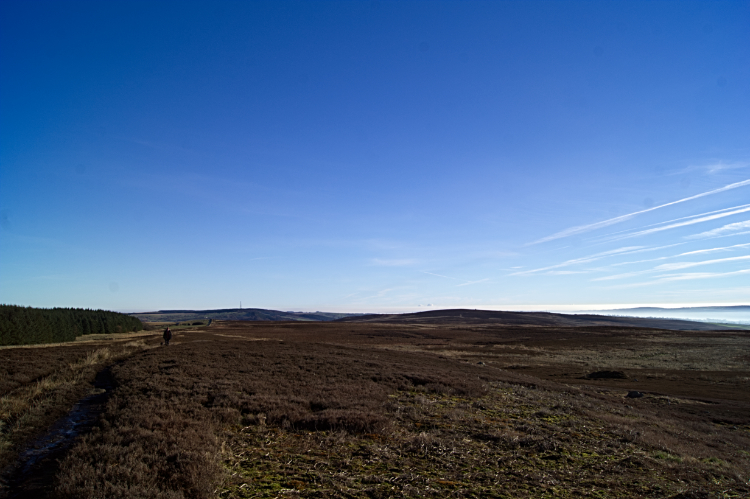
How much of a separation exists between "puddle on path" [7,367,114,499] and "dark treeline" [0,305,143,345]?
47582mm

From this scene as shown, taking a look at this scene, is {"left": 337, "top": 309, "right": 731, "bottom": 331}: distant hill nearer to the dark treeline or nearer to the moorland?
the dark treeline

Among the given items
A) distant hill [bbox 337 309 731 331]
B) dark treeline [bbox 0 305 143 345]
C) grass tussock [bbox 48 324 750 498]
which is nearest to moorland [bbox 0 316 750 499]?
grass tussock [bbox 48 324 750 498]

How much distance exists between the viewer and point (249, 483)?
7.15m

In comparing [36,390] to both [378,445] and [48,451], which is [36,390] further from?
[378,445]

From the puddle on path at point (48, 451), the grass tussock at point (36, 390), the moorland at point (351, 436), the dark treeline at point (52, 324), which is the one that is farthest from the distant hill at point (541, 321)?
the puddle on path at point (48, 451)

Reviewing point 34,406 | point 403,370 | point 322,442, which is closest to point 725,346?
point 403,370

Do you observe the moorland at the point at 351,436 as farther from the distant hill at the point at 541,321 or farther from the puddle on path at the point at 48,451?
the distant hill at the point at 541,321

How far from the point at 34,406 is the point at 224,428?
8565mm

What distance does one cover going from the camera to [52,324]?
190 ft

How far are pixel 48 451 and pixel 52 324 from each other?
65299 millimetres

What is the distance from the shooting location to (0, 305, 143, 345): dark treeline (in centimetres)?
4731

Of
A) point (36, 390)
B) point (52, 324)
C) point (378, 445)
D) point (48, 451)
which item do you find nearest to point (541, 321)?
point (52, 324)

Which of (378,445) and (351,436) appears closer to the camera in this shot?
(378,445)

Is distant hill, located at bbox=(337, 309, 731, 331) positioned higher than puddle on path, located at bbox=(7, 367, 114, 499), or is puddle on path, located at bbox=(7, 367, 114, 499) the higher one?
puddle on path, located at bbox=(7, 367, 114, 499)
